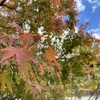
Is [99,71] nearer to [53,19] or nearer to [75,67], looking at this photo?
[75,67]

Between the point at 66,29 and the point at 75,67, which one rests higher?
the point at 66,29

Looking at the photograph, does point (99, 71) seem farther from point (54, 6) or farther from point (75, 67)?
point (54, 6)

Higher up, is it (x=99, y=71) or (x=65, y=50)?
(x=65, y=50)

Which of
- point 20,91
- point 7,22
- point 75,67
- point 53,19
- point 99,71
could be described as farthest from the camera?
point 7,22

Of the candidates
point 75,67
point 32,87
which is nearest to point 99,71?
point 75,67

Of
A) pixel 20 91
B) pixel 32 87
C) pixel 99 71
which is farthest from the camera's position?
pixel 99 71

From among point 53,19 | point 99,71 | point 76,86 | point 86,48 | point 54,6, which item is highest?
point 54,6

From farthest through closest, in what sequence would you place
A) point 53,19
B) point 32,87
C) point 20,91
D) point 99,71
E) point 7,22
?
point 7,22
point 53,19
point 99,71
point 20,91
point 32,87

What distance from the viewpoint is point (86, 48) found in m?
4.16

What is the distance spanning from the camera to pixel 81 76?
4.09 metres

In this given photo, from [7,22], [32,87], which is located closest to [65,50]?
[7,22]

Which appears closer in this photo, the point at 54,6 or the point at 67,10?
the point at 54,6

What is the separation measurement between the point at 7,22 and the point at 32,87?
3.31m

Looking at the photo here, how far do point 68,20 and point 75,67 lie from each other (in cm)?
93
